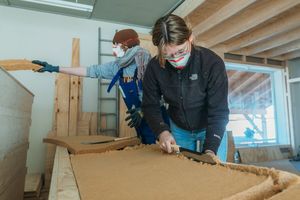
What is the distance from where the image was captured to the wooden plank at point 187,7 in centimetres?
286

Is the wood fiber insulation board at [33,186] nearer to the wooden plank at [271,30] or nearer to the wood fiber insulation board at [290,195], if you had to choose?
the wood fiber insulation board at [290,195]

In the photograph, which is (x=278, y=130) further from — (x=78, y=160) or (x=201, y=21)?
(x=78, y=160)

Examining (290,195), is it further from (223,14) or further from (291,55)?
(291,55)

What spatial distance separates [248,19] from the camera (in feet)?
10.5

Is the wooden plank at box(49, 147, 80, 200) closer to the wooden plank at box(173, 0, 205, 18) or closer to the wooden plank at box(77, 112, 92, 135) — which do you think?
the wooden plank at box(77, 112, 92, 135)

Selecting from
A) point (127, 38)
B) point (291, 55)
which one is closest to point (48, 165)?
point (127, 38)

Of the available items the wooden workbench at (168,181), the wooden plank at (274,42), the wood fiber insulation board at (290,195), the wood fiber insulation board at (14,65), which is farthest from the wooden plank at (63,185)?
the wooden plank at (274,42)

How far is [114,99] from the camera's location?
356cm

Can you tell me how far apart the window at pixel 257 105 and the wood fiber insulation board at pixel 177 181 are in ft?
14.1

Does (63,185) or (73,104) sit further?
(73,104)

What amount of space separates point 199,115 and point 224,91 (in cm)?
19

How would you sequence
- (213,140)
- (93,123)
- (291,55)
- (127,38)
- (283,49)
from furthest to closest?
(291,55)
(283,49)
(93,123)
(127,38)
(213,140)

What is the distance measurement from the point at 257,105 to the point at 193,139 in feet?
14.1

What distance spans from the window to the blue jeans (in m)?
3.71
